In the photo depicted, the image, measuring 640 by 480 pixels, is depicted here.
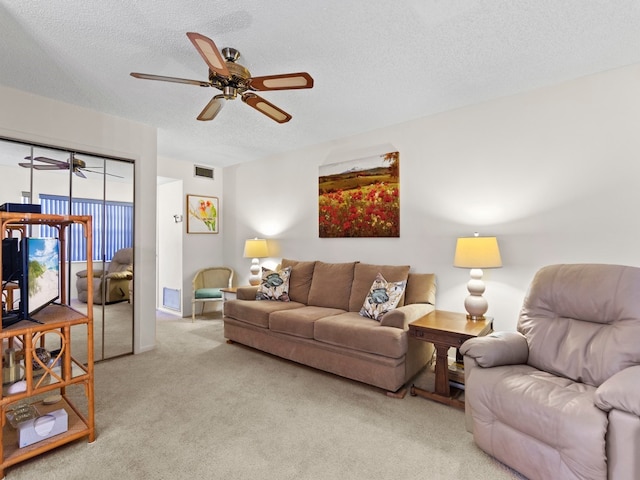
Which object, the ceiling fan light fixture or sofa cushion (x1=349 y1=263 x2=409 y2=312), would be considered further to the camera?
sofa cushion (x1=349 y1=263 x2=409 y2=312)

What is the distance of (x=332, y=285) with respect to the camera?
3.77 m

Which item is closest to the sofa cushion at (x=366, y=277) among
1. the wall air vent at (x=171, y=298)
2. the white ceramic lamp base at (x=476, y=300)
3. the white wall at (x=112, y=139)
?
the white ceramic lamp base at (x=476, y=300)

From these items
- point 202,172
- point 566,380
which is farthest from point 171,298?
point 566,380

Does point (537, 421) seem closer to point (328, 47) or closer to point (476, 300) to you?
point (476, 300)

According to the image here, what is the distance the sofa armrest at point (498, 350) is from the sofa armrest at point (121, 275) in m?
3.37

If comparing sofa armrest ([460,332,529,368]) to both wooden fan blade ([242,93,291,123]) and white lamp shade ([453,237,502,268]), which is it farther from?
wooden fan blade ([242,93,291,123])

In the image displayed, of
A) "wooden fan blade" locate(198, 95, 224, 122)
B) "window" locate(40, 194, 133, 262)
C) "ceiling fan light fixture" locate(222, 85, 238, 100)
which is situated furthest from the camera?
"window" locate(40, 194, 133, 262)

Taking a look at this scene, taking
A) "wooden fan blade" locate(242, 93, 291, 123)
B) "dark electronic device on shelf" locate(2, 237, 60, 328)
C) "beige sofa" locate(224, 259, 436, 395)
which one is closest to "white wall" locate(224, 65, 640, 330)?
"beige sofa" locate(224, 259, 436, 395)

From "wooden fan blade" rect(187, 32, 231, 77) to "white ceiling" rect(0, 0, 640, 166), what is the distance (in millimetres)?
313

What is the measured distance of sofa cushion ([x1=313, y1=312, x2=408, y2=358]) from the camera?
2611 millimetres

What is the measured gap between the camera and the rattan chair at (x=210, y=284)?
16.5 ft

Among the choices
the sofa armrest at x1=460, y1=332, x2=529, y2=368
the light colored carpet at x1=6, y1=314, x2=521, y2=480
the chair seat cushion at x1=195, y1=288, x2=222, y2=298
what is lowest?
the light colored carpet at x1=6, y1=314, x2=521, y2=480

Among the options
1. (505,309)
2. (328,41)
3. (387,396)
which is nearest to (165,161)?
(328,41)

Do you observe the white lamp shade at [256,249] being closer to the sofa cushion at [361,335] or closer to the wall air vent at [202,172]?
the wall air vent at [202,172]
